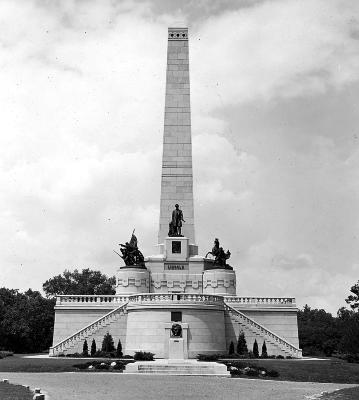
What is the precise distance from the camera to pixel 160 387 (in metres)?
22.4

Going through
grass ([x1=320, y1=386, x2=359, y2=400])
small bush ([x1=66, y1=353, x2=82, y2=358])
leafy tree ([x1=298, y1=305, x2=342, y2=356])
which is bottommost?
grass ([x1=320, y1=386, x2=359, y2=400])

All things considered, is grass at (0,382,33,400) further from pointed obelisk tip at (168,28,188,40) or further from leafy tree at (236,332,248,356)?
pointed obelisk tip at (168,28,188,40)

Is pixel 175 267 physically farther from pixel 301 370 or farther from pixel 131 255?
pixel 301 370

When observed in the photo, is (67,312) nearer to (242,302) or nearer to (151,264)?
(151,264)

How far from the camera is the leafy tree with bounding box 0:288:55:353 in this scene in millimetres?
67688

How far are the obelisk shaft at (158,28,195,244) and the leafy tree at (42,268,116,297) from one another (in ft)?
127

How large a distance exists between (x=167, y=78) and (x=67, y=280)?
4734 cm

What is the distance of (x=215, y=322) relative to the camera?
4425 centimetres

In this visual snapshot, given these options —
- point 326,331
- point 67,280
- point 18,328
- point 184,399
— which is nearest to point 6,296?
point 18,328

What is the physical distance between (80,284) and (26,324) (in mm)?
25497

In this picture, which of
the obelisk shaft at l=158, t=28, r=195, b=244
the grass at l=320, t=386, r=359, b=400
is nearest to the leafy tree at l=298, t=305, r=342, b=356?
the obelisk shaft at l=158, t=28, r=195, b=244

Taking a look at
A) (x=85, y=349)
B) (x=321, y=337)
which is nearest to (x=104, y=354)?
(x=85, y=349)

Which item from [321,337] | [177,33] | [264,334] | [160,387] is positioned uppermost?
[177,33]

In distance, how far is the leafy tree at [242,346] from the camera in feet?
147
